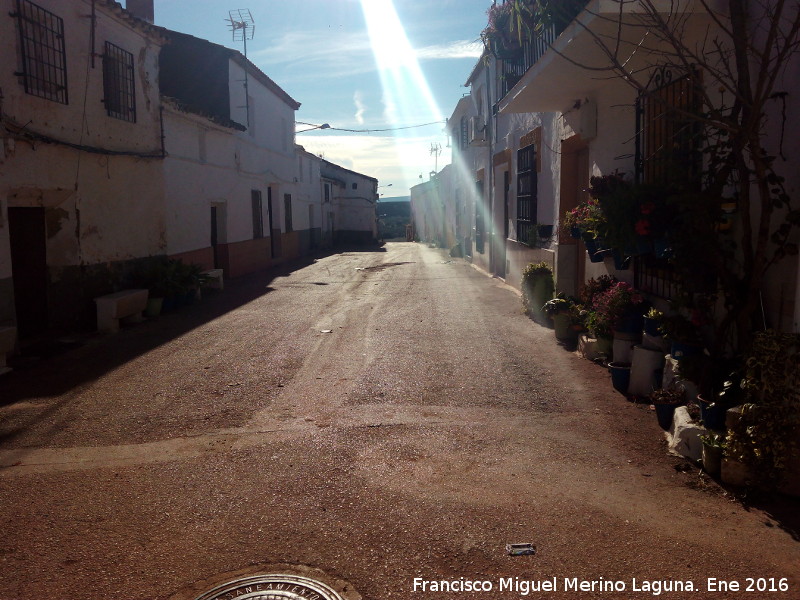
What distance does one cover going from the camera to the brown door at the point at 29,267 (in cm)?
933

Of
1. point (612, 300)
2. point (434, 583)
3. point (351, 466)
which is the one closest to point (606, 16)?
point (612, 300)

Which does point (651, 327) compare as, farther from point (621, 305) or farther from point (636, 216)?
point (636, 216)

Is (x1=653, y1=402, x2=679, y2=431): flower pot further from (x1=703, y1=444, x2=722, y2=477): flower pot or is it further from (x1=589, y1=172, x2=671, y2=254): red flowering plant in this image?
(x1=589, y1=172, x2=671, y2=254): red flowering plant

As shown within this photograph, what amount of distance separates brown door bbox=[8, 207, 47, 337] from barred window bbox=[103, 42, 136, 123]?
8.22 feet

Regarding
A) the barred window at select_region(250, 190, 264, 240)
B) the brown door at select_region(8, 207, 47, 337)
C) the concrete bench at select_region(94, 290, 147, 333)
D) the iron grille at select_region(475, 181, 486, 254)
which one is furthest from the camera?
the barred window at select_region(250, 190, 264, 240)

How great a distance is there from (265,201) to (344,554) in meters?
20.5

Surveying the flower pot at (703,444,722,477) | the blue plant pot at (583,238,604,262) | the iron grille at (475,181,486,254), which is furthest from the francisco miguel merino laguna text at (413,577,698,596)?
the iron grille at (475,181,486,254)

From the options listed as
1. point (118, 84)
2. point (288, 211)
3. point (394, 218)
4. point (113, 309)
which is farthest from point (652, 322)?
point (394, 218)

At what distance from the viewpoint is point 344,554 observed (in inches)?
132

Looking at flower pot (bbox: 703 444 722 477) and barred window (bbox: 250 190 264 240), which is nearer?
flower pot (bbox: 703 444 722 477)

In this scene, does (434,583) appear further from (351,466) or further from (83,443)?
(83,443)

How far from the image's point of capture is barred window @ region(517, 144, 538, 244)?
1207 centimetres

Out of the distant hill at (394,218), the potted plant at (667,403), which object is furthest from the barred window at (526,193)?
the distant hill at (394,218)

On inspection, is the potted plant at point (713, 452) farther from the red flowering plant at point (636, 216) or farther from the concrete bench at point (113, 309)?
the concrete bench at point (113, 309)
